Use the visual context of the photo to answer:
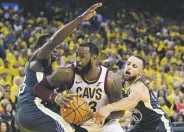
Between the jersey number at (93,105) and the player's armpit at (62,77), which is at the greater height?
the player's armpit at (62,77)

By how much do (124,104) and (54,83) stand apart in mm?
703

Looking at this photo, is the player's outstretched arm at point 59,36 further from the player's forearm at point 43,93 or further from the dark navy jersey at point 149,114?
the dark navy jersey at point 149,114

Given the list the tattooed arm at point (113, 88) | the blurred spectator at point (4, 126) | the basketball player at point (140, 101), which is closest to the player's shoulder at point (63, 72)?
the tattooed arm at point (113, 88)

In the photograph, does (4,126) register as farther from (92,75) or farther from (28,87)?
(92,75)

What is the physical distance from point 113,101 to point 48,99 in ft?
2.08

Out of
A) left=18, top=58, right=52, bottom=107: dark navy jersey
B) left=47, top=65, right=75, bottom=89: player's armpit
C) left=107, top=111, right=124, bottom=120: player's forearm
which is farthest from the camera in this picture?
left=18, top=58, right=52, bottom=107: dark navy jersey

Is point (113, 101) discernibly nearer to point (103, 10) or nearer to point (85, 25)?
point (85, 25)

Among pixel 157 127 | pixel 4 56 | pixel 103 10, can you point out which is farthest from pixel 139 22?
pixel 157 127

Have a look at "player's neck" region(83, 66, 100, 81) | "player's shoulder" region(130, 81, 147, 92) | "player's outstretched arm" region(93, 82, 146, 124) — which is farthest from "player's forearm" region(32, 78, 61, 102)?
"player's shoulder" region(130, 81, 147, 92)

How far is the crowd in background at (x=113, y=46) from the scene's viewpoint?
31.9ft

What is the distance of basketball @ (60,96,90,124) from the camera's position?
15.1 ft

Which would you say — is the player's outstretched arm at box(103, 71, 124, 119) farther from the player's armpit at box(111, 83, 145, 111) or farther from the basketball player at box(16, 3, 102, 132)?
the basketball player at box(16, 3, 102, 132)

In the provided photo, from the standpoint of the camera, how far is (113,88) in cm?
486

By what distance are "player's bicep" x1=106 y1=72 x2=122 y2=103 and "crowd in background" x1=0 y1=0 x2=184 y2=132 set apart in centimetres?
277
